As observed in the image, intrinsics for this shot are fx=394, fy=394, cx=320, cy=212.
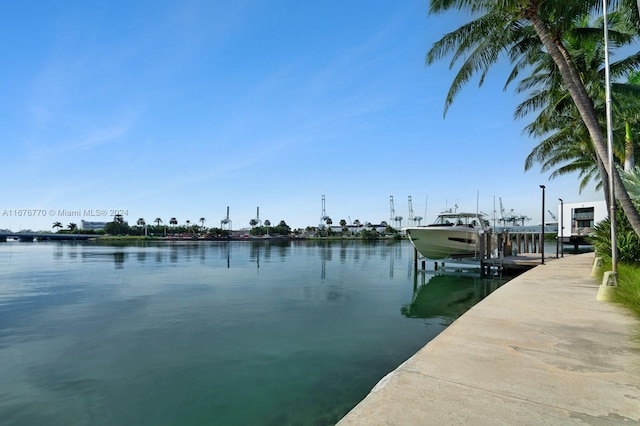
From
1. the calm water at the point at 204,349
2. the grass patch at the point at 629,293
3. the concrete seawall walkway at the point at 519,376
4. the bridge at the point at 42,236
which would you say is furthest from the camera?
the bridge at the point at 42,236

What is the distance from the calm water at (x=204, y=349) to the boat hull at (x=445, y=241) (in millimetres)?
5881

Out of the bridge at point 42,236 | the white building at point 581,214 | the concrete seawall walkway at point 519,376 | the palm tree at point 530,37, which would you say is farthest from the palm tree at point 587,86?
the bridge at point 42,236

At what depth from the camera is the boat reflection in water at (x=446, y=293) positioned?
13.1 meters

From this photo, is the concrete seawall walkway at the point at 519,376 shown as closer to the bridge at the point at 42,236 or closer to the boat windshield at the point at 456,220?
the boat windshield at the point at 456,220

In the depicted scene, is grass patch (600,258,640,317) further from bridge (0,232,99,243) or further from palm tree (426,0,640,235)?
bridge (0,232,99,243)

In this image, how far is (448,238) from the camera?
76.6 feet

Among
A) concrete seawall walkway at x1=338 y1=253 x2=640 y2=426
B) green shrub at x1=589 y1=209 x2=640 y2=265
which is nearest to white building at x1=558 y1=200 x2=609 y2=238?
green shrub at x1=589 y1=209 x2=640 y2=265

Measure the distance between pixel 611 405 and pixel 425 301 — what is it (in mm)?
11924

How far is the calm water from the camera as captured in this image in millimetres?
5801

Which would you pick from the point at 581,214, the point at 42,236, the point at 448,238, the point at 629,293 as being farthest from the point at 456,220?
the point at 42,236

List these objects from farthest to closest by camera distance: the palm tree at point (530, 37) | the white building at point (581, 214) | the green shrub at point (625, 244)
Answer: the white building at point (581, 214) < the green shrub at point (625, 244) < the palm tree at point (530, 37)

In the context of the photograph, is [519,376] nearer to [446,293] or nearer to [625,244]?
[625,244]

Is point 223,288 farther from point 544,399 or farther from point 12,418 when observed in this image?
point 544,399

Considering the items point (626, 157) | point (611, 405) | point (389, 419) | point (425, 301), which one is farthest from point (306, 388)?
point (626, 157)
